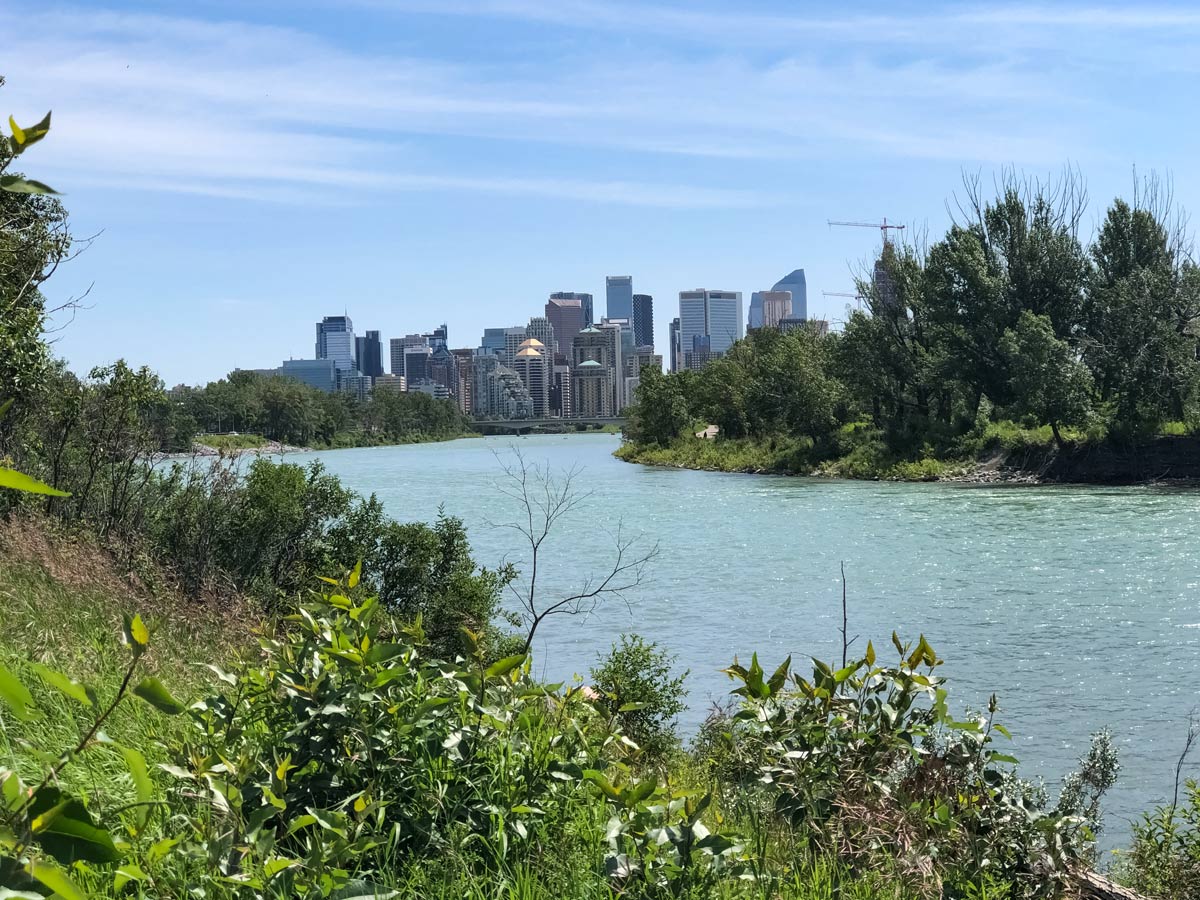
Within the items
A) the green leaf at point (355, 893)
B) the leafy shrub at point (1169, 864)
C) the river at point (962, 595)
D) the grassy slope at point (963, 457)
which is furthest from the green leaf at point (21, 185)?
the grassy slope at point (963, 457)

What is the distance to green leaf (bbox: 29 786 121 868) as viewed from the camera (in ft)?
4.25

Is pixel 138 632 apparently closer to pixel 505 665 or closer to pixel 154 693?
pixel 154 693

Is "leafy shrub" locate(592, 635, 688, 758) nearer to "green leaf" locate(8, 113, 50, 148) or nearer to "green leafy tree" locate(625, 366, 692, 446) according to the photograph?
"green leaf" locate(8, 113, 50, 148)

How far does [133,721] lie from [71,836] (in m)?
3.98

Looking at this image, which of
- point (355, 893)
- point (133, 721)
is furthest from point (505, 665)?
point (133, 721)

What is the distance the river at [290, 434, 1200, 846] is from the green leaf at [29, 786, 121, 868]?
8624mm

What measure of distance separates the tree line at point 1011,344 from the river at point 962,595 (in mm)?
6111

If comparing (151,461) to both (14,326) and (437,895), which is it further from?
(437,895)

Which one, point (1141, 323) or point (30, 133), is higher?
point (1141, 323)

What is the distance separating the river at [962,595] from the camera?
1262cm

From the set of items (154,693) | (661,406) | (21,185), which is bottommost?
(154,693)

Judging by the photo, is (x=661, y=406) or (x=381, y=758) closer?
(x=381, y=758)

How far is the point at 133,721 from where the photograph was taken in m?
4.95

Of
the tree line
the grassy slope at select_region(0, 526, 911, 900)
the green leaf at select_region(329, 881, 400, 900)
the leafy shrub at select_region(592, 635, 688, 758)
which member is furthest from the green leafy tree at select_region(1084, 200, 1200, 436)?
the green leaf at select_region(329, 881, 400, 900)
